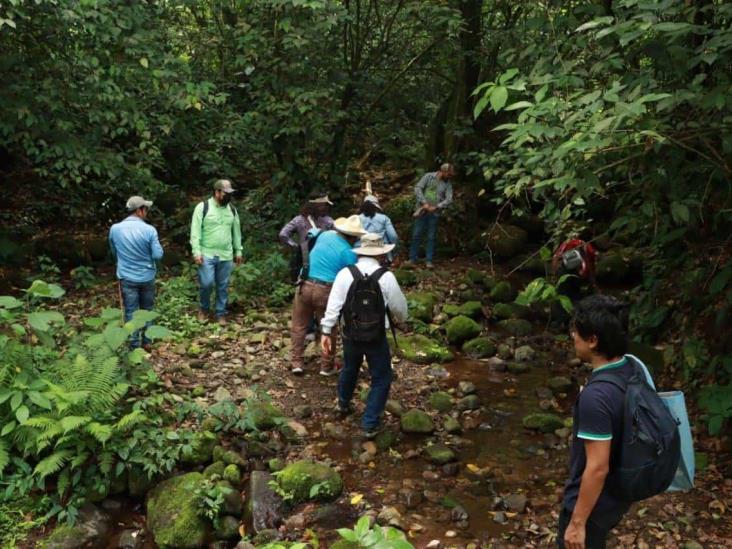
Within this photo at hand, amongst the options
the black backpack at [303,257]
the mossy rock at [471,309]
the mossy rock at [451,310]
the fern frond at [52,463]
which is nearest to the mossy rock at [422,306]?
the mossy rock at [451,310]

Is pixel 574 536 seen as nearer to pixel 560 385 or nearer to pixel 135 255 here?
pixel 560 385

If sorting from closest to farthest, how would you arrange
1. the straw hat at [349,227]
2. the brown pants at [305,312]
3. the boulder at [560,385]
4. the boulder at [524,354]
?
the straw hat at [349,227] < the brown pants at [305,312] < the boulder at [560,385] < the boulder at [524,354]

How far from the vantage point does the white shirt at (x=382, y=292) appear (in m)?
6.00

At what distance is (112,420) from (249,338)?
2.93m

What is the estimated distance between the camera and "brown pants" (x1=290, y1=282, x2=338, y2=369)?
7.28m

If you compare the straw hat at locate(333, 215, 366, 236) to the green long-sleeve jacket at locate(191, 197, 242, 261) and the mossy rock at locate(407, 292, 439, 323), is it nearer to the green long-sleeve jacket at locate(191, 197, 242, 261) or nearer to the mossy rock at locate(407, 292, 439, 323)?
the green long-sleeve jacket at locate(191, 197, 242, 261)

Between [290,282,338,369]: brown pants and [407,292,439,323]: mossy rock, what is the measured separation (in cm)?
241

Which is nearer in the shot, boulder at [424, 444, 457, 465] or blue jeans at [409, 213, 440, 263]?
boulder at [424, 444, 457, 465]

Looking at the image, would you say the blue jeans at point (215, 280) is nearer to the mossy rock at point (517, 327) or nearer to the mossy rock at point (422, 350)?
the mossy rock at point (422, 350)

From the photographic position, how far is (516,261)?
12938 millimetres

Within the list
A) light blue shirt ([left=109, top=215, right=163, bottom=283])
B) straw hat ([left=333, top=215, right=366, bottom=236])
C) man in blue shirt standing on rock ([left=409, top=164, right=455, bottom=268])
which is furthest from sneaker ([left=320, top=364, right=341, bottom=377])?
man in blue shirt standing on rock ([left=409, top=164, right=455, bottom=268])

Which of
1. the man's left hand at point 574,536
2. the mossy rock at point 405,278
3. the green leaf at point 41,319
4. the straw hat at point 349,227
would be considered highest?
the straw hat at point 349,227

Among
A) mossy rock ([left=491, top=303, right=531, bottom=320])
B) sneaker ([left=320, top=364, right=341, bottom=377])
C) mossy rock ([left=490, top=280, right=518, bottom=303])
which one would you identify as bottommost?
sneaker ([left=320, top=364, right=341, bottom=377])

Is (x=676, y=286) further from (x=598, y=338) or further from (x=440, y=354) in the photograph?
(x=598, y=338)
